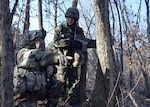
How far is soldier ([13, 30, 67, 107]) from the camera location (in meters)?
4.32

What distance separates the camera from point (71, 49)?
5.48 metres

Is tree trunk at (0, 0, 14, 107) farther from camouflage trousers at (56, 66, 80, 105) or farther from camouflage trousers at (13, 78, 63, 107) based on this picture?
camouflage trousers at (56, 66, 80, 105)

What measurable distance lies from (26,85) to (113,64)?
5.41 ft

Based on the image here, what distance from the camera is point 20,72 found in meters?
4.42

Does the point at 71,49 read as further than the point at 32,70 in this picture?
Yes

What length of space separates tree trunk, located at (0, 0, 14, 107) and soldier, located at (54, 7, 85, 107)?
5.54 feet

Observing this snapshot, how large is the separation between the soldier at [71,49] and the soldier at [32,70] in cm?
67

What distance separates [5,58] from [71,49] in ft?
6.45

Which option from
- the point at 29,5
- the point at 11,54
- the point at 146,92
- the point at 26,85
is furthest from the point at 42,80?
the point at 146,92

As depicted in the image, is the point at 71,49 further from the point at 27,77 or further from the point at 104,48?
the point at 27,77

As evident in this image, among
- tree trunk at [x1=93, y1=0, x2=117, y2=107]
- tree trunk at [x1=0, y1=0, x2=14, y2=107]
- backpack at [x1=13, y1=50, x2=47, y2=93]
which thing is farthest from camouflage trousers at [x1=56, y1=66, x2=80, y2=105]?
tree trunk at [x1=0, y1=0, x2=14, y2=107]

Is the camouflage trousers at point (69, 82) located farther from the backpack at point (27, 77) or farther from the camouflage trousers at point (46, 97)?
the backpack at point (27, 77)

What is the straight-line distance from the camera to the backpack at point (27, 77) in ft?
14.1

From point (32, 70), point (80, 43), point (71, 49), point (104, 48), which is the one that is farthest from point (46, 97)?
point (104, 48)
